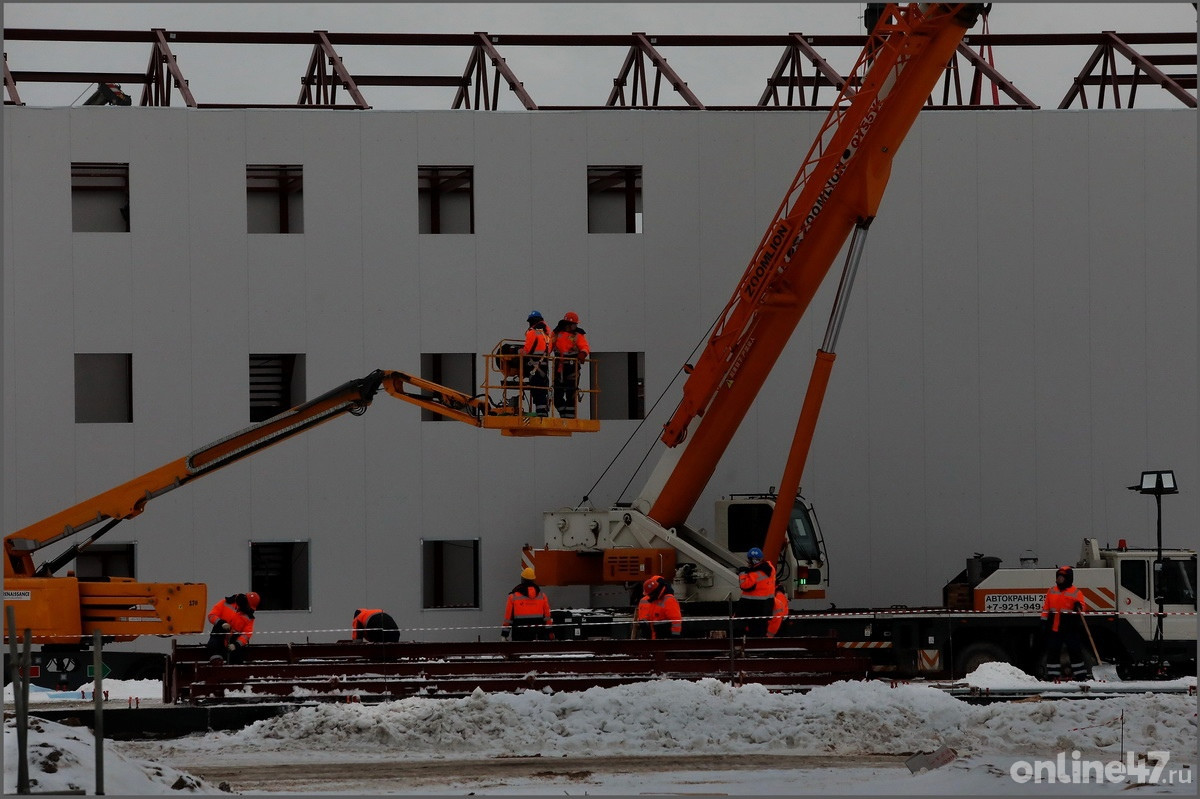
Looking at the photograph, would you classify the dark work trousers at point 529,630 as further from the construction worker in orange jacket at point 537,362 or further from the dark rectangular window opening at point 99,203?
→ the dark rectangular window opening at point 99,203

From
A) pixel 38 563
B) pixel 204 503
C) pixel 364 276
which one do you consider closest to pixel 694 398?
pixel 364 276

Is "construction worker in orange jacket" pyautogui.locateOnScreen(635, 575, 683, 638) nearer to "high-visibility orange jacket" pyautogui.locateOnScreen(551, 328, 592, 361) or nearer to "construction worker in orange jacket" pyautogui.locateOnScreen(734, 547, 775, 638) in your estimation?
"construction worker in orange jacket" pyautogui.locateOnScreen(734, 547, 775, 638)

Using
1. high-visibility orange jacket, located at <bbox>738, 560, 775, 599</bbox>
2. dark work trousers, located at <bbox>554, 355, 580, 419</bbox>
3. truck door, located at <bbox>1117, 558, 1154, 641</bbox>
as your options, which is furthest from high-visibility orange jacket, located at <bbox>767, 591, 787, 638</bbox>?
truck door, located at <bbox>1117, 558, 1154, 641</bbox>

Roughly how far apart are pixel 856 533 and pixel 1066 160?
22.6ft

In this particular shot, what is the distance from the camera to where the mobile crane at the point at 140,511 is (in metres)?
17.5

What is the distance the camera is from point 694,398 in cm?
2005

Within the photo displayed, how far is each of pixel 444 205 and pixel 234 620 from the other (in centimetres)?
923

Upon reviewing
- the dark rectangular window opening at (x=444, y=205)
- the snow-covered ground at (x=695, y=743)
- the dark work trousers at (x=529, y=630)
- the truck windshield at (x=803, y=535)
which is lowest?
the snow-covered ground at (x=695, y=743)

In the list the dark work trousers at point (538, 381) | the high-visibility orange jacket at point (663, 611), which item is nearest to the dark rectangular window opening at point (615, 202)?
the dark work trousers at point (538, 381)

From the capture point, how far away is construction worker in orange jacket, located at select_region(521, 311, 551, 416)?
1780cm

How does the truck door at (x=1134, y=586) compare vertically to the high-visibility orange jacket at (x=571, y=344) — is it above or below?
below

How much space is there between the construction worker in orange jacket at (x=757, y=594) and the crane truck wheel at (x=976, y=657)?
10.2 ft

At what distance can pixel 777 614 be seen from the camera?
1905cm

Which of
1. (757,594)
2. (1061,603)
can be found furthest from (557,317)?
(1061,603)
